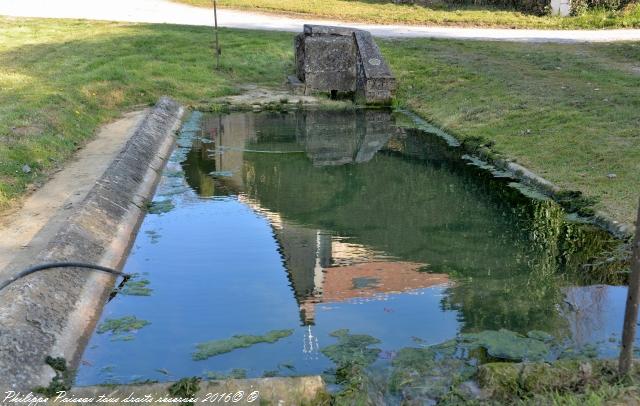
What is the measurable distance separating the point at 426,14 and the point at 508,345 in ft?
72.7

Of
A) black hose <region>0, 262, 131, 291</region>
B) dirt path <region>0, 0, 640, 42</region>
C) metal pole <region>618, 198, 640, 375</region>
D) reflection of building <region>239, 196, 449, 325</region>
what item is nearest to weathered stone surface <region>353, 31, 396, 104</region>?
dirt path <region>0, 0, 640, 42</region>

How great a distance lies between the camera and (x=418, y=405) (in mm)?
4789

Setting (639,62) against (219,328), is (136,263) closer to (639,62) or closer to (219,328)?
(219,328)

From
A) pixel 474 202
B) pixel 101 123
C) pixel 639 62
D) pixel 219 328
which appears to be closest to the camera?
pixel 219 328

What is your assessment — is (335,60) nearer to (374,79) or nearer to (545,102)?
(374,79)

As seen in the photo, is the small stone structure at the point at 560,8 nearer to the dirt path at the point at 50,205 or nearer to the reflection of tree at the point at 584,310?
the dirt path at the point at 50,205

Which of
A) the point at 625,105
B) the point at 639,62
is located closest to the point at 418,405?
the point at 625,105

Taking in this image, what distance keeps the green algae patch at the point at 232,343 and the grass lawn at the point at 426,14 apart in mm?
20318

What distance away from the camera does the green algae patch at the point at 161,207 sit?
9.18m

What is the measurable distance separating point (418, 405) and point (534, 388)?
2.24ft

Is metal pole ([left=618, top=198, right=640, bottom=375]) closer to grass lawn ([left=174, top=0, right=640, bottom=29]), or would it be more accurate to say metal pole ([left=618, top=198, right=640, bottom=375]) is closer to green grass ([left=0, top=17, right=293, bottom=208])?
green grass ([left=0, top=17, right=293, bottom=208])

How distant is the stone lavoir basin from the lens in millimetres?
5574

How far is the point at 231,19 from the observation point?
1027 inches

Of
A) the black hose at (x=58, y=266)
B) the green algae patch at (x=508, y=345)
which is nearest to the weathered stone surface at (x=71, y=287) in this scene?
the black hose at (x=58, y=266)
